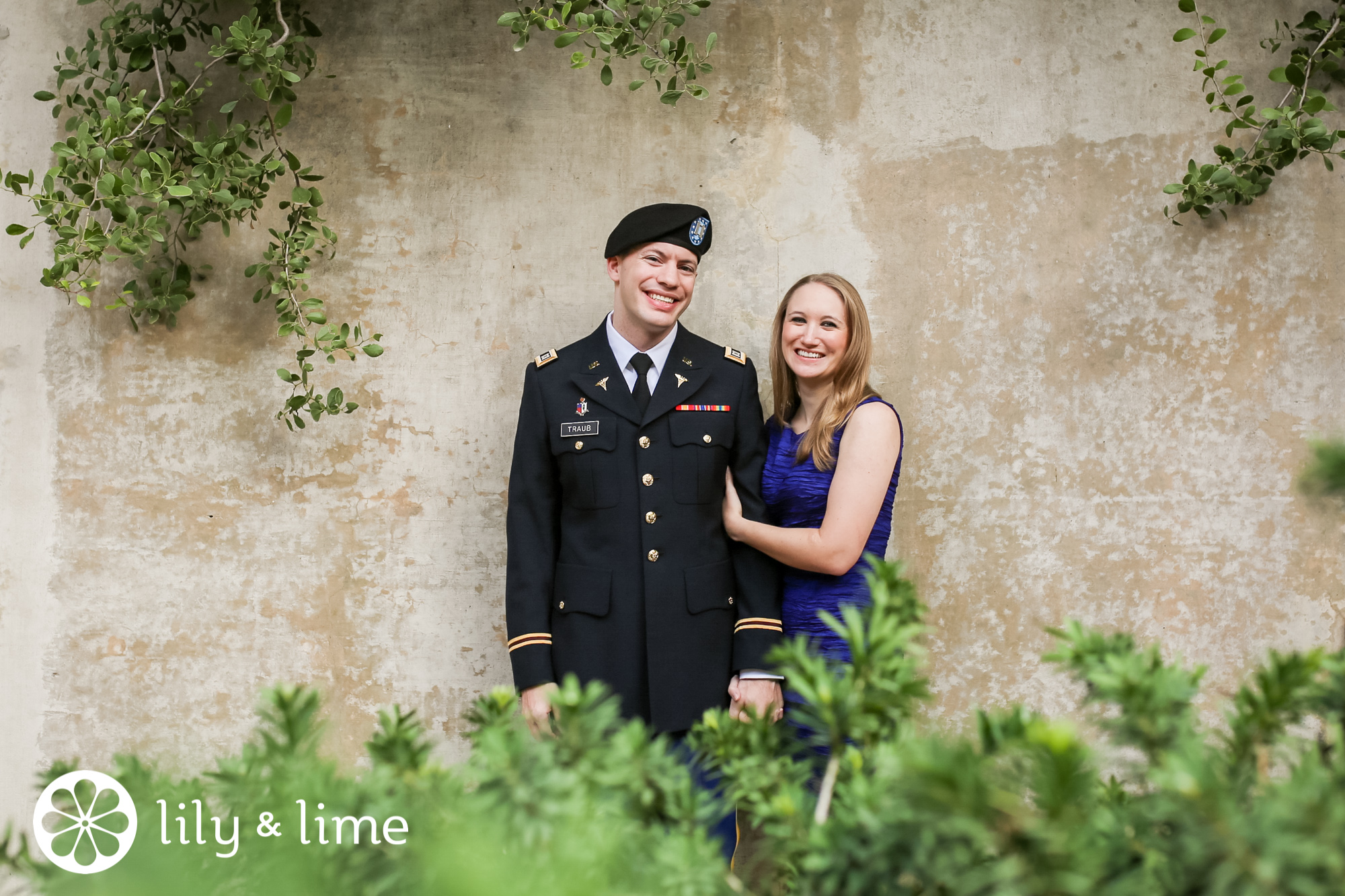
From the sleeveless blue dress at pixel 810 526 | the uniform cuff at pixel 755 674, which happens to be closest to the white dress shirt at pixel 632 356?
the sleeveless blue dress at pixel 810 526

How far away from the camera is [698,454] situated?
6.47 feet

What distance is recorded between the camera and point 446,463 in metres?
2.46

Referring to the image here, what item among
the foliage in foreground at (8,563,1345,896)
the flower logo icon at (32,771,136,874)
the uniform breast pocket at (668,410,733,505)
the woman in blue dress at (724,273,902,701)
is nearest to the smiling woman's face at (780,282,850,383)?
the woman in blue dress at (724,273,902,701)

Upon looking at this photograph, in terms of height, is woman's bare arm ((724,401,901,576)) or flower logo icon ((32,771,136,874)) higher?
woman's bare arm ((724,401,901,576))

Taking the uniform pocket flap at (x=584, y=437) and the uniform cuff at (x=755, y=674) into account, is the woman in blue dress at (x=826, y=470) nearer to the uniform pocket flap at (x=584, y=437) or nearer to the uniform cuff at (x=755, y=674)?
the uniform cuff at (x=755, y=674)

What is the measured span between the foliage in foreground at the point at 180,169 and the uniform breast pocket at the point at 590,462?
582mm

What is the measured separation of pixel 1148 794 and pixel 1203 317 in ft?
7.35

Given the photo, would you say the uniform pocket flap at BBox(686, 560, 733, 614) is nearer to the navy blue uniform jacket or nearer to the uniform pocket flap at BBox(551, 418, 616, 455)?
the navy blue uniform jacket

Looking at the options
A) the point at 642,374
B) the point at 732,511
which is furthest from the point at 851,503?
the point at 642,374

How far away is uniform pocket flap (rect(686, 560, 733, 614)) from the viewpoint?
1922mm

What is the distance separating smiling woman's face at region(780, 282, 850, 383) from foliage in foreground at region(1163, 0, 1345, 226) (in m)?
1.05

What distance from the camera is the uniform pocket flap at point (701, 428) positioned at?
1969 millimetres

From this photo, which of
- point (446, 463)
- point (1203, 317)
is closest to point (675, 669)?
point (446, 463)

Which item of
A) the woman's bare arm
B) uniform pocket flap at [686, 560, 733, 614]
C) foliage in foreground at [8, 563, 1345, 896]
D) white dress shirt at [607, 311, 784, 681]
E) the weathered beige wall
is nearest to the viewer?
foliage in foreground at [8, 563, 1345, 896]
